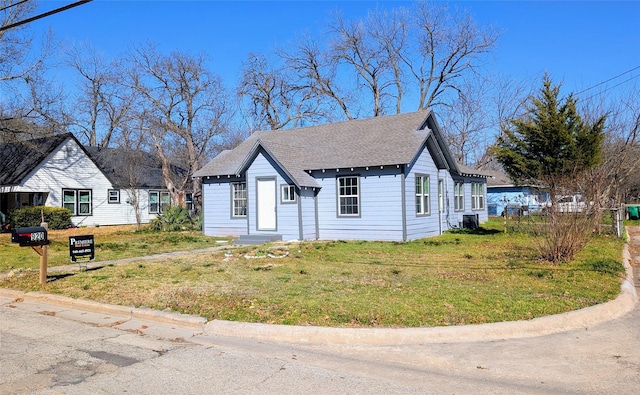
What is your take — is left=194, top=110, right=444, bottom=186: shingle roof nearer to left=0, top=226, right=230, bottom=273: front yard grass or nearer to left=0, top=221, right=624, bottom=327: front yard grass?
left=0, top=226, right=230, bottom=273: front yard grass

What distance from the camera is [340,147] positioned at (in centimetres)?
2161

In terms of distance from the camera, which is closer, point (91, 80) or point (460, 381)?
point (460, 381)

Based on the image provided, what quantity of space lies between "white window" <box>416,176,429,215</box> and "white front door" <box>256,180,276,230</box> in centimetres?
572

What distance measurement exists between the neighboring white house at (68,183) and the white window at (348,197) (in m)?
16.4

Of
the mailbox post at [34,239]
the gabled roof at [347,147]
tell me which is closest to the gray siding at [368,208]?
the gabled roof at [347,147]

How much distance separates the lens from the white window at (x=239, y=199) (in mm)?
21984

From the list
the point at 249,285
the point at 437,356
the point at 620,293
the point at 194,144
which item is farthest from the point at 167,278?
the point at 194,144

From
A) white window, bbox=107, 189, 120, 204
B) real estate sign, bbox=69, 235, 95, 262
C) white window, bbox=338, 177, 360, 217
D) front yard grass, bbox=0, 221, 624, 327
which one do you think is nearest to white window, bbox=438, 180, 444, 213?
white window, bbox=338, 177, 360, 217

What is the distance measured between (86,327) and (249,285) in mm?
3064

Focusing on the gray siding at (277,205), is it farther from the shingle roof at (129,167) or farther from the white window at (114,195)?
the white window at (114,195)

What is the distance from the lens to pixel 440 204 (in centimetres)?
2270

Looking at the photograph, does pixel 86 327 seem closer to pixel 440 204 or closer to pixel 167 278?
pixel 167 278

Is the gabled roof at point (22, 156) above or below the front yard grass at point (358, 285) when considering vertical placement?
above

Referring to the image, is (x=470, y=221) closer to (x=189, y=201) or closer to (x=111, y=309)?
(x=111, y=309)
